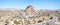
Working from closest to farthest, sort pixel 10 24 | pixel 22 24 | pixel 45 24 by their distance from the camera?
pixel 10 24 < pixel 22 24 < pixel 45 24

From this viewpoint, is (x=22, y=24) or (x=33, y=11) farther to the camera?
(x=33, y=11)

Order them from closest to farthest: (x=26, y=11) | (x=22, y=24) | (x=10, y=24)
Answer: (x=10, y=24) < (x=22, y=24) < (x=26, y=11)

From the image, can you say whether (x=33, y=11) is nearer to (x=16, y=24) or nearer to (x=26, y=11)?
(x=26, y=11)

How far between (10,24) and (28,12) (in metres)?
38.0

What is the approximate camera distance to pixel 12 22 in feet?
151

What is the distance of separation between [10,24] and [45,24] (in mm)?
17964

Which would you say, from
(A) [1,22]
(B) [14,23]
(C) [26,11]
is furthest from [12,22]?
(C) [26,11]

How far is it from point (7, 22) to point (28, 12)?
36.6 m

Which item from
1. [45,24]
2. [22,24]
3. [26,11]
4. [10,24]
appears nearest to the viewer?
[10,24]

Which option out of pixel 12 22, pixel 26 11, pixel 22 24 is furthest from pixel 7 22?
pixel 26 11

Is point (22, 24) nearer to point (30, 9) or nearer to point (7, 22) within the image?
point (7, 22)

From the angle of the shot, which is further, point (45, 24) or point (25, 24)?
point (45, 24)

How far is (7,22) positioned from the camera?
4616 cm

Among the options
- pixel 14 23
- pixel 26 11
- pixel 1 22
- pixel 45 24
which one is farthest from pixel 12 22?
pixel 26 11
